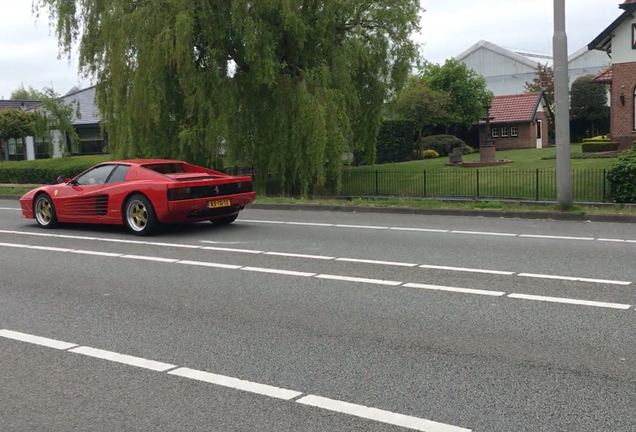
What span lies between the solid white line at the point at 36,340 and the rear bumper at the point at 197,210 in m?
5.73

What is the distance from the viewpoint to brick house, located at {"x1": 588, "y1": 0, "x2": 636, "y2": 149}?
31.0m

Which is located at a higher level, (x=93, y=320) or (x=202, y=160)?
(x=202, y=160)

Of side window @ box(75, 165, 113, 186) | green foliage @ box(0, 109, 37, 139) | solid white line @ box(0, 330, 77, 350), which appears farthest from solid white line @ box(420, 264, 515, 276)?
green foliage @ box(0, 109, 37, 139)

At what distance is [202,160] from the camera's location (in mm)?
21391

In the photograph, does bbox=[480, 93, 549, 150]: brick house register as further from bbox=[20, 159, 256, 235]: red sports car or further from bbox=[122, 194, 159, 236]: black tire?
bbox=[122, 194, 159, 236]: black tire

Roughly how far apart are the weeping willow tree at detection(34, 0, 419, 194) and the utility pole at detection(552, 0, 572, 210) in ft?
22.9

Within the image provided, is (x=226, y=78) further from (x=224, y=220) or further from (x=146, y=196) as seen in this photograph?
(x=146, y=196)

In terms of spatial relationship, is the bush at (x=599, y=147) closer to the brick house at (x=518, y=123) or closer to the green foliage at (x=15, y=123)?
the brick house at (x=518, y=123)

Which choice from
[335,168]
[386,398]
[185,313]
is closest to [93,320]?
[185,313]

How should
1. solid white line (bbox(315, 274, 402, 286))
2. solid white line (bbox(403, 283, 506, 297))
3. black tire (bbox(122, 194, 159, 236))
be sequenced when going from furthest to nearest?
black tire (bbox(122, 194, 159, 236)), solid white line (bbox(315, 274, 402, 286)), solid white line (bbox(403, 283, 506, 297))

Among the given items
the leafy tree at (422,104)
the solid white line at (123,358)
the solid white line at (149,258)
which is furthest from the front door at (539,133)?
the solid white line at (123,358)

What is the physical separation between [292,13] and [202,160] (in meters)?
5.12

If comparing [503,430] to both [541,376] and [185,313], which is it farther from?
[185,313]

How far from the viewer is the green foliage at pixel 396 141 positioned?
41344 mm
